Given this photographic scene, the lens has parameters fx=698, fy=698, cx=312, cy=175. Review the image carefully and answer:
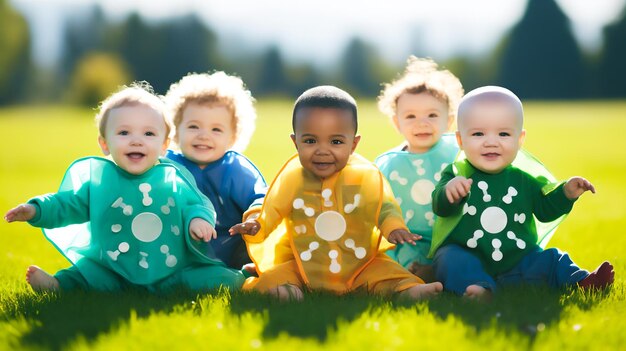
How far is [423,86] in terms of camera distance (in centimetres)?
550

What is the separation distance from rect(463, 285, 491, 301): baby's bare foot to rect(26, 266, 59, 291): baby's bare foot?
98.6 inches

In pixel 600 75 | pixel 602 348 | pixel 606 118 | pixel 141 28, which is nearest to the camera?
pixel 602 348

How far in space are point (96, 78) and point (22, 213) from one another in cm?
7131

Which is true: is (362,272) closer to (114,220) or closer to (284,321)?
(284,321)

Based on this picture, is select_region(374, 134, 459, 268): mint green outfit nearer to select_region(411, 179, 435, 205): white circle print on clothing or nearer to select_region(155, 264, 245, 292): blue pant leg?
select_region(411, 179, 435, 205): white circle print on clothing

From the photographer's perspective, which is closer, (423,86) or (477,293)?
(477,293)

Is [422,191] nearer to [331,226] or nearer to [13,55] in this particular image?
[331,226]

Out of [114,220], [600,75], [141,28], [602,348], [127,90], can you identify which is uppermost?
[141,28]

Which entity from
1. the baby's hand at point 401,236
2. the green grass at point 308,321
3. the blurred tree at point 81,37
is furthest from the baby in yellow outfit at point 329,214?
the blurred tree at point 81,37

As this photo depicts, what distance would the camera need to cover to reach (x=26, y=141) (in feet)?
86.3

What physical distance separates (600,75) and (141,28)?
148 ft

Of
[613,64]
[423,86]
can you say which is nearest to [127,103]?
[423,86]

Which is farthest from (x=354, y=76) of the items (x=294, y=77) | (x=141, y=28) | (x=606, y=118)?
(x=606, y=118)

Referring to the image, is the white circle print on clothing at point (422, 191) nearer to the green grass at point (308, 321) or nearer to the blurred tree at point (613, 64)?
the green grass at point (308, 321)
